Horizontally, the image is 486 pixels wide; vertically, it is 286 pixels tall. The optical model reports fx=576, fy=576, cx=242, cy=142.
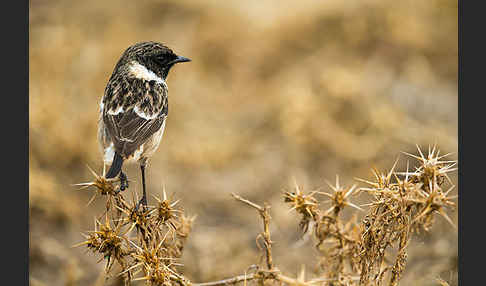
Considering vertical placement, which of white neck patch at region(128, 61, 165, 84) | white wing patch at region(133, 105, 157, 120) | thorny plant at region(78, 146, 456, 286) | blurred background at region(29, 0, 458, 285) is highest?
blurred background at region(29, 0, 458, 285)

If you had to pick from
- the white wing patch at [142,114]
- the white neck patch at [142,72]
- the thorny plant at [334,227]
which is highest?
the white neck patch at [142,72]

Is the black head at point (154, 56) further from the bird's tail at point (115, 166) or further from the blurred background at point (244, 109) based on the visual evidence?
the blurred background at point (244, 109)

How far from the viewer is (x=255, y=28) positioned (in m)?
11.7

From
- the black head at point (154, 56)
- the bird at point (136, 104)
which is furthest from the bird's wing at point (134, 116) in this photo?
the black head at point (154, 56)

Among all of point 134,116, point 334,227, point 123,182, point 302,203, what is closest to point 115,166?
point 123,182

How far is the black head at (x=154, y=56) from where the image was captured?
3.93 meters

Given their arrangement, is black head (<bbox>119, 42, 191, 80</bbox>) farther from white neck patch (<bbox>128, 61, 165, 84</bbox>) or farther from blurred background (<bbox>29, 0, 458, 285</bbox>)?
blurred background (<bbox>29, 0, 458, 285</bbox>)

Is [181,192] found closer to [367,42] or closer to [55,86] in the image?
[55,86]

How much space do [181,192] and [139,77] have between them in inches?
181

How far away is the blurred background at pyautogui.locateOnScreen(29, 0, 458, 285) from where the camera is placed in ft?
23.4

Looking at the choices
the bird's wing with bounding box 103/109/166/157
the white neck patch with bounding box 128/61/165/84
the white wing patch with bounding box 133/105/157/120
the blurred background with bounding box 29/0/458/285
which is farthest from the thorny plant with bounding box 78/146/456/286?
the blurred background with bounding box 29/0/458/285

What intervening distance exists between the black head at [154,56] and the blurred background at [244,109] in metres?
2.17

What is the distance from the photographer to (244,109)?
34.4 feet

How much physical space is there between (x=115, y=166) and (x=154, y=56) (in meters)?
0.84
